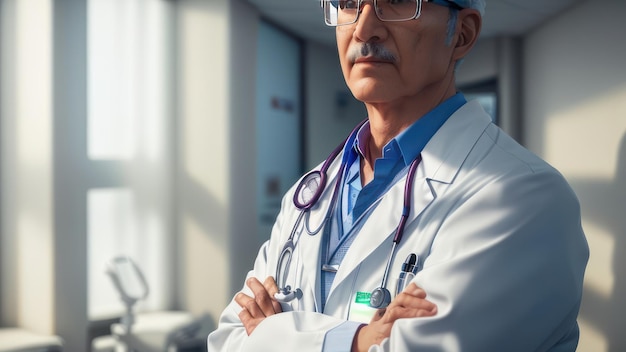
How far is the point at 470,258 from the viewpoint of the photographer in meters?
0.97

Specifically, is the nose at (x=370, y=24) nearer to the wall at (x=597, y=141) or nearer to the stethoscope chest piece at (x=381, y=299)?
the stethoscope chest piece at (x=381, y=299)

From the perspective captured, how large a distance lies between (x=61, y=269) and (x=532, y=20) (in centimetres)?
388

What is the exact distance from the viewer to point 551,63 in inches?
188

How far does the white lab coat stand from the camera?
37.3 inches

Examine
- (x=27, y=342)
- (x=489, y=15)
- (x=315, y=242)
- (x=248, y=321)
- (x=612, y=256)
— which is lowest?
(x=27, y=342)

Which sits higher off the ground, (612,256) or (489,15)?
(489,15)

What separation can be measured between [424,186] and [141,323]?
2.93 meters

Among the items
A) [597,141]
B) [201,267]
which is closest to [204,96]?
[201,267]

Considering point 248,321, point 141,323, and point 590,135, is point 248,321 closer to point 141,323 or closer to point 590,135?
point 141,323

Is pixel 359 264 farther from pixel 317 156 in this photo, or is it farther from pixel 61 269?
pixel 317 156

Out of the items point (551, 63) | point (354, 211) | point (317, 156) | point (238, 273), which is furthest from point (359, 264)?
point (317, 156)

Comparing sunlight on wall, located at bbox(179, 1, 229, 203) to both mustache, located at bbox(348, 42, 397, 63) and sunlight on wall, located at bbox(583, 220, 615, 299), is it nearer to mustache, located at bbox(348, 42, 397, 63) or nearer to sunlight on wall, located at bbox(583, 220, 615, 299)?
sunlight on wall, located at bbox(583, 220, 615, 299)

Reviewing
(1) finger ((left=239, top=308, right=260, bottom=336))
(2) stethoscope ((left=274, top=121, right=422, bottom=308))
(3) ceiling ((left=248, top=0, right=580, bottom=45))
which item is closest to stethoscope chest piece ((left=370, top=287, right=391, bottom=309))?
(2) stethoscope ((left=274, top=121, right=422, bottom=308))

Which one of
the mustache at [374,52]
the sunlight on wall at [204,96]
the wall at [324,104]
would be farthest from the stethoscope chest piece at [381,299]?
the wall at [324,104]
